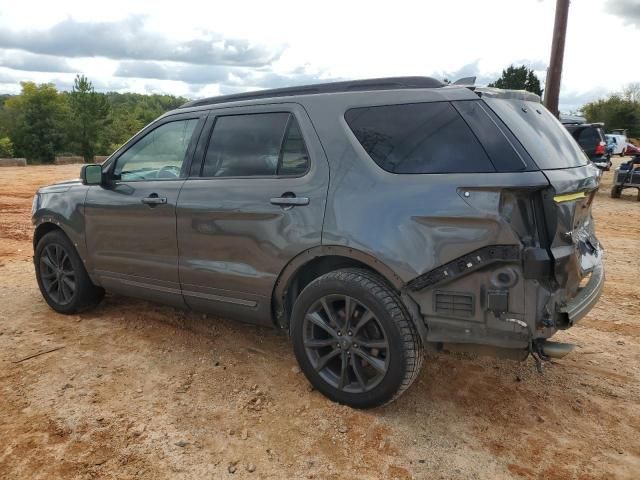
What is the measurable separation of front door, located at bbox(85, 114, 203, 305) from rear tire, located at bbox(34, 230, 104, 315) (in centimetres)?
29

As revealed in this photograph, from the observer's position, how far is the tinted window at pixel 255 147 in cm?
351

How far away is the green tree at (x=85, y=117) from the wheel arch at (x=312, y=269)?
57.8 meters

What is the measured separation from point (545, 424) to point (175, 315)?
10.5 feet

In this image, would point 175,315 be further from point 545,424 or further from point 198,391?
point 545,424

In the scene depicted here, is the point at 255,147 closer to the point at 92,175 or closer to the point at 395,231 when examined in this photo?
the point at 395,231

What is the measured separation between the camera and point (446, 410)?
11.0ft

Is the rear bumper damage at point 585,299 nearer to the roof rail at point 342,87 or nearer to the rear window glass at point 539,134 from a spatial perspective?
the rear window glass at point 539,134

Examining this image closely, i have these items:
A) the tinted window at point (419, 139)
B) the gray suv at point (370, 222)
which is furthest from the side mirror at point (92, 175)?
the tinted window at point (419, 139)

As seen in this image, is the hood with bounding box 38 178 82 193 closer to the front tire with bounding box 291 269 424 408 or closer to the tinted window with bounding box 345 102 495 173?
the front tire with bounding box 291 269 424 408

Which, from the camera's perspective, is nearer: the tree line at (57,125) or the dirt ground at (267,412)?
the dirt ground at (267,412)

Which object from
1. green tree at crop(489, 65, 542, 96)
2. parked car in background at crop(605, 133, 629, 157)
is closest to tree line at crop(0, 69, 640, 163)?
green tree at crop(489, 65, 542, 96)

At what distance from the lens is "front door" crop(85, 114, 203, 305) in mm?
4055

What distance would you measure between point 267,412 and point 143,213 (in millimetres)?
1852

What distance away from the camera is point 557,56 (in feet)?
41.6
